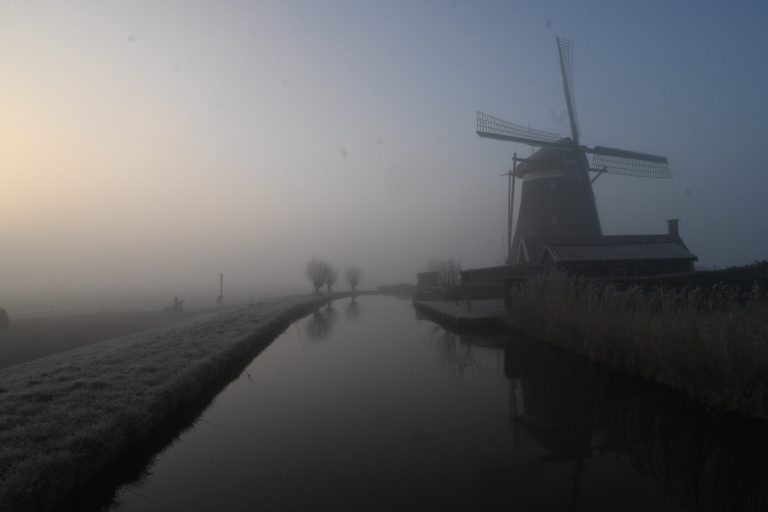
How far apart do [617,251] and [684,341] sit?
1489cm

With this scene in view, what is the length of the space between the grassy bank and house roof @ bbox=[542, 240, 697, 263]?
8293 mm

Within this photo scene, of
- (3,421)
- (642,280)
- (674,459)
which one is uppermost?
(642,280)

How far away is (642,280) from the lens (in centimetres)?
1661

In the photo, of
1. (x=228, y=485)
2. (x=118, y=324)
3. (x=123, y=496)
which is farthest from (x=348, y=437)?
(x=118, y=324)

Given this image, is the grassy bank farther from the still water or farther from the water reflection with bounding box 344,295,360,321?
the water reflection with bounding box 344,295,360,321

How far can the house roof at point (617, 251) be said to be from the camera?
20.0m

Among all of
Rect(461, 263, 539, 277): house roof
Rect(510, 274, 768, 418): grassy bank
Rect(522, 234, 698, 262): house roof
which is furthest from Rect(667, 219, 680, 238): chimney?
Rect(510, 274, 768, 418): grassy bank

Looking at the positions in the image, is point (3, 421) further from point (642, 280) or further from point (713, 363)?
point (642, 280)

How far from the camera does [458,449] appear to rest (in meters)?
5.38

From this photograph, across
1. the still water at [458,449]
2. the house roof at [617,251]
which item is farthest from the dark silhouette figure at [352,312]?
the still water at [458,449]

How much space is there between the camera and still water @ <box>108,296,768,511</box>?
4.24 metres

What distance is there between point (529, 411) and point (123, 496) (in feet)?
18.0

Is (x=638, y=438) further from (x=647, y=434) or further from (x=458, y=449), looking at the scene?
(x=458, y=449)

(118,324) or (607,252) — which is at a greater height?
(607,252)
